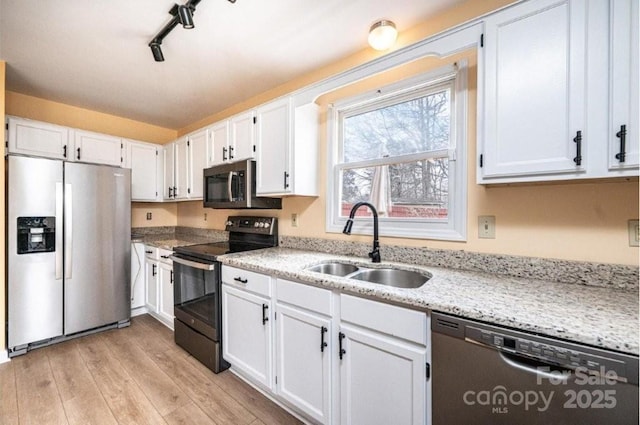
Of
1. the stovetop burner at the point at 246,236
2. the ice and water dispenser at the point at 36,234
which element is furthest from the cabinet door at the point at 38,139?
the stovetop burner at the point at 246,236

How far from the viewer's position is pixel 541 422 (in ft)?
2.86

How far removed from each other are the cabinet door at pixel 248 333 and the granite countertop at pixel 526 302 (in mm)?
375

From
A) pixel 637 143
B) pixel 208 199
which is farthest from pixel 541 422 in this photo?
pixel 208 199

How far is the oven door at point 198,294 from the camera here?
205 centimetres

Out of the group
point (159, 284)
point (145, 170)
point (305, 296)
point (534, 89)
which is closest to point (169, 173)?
point (145, 170)

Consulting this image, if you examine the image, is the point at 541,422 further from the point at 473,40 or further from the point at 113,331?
the point at 113,331

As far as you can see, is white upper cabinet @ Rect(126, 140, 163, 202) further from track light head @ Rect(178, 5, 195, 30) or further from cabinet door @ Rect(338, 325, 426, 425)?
cabinet door @ Rect(338, 325, 426, 425)

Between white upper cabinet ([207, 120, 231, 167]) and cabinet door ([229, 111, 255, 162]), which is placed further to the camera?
white upper cabinet ([207, 120, 231, 167])

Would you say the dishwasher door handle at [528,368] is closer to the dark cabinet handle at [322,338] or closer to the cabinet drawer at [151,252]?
the dark cabinet handle at [322,338]

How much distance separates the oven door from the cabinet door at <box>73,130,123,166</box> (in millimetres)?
1616

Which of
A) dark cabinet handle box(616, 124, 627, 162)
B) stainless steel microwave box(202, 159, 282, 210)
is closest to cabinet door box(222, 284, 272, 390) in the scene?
stainless steel microwave box(202, 159, 282, 210)

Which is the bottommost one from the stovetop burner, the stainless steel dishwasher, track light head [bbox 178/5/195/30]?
the stainless steel dishwasher

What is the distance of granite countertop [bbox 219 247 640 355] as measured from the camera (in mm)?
816

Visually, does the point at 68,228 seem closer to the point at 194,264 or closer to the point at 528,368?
the point at 194,264
